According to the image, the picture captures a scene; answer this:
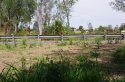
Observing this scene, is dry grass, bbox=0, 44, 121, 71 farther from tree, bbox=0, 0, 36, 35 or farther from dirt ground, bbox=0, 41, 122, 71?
tree, bbox=0, 0, 36, 35

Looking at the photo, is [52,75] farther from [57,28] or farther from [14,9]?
[14,9]

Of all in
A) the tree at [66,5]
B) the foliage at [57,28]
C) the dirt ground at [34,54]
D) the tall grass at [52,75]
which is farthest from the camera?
Result: the tree at [66,5]

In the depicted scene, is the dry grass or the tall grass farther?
the dry grass

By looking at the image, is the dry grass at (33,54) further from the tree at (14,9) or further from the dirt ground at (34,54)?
the tree at (14,9)

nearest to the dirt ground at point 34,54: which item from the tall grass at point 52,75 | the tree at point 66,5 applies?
the tall grass at point 52,75

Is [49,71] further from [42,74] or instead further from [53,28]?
[53,28]

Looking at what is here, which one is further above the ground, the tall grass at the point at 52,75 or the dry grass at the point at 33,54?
the tall grass at the point at 52,75

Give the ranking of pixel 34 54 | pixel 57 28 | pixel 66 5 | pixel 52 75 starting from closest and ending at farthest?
pixel 52 75, pixel 34 54, pixel 57 28, pixel 66 5

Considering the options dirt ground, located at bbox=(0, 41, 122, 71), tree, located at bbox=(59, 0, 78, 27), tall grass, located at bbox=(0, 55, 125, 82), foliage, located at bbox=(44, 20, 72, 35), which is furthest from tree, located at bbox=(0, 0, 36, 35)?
tall grass, located at bbox=(0, 55, 125, 82)

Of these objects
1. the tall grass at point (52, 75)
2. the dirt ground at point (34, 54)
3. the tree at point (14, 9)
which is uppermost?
the tree at point (14, 9)

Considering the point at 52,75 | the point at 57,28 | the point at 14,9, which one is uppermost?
the point at 14,9

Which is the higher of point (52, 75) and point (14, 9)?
point (14, 9)

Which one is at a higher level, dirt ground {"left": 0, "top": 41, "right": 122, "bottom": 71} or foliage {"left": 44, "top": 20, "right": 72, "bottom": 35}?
foliage {"left": 44, "top": 20, "right": 72, "bottom": 35}

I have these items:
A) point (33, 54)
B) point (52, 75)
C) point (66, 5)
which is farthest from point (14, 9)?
point (52, 75)
